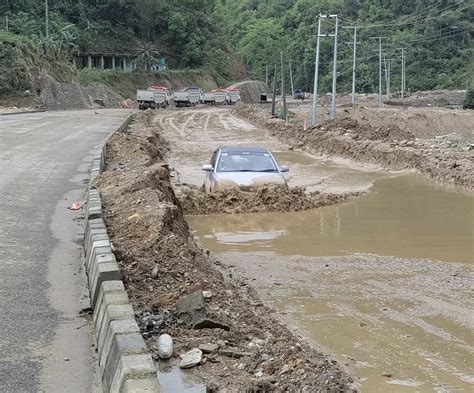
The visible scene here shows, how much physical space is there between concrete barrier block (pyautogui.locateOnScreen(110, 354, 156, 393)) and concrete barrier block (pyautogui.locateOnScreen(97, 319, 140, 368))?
1.64ft

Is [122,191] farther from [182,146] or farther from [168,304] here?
[182,146]

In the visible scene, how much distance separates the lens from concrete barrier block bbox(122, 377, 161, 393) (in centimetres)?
447

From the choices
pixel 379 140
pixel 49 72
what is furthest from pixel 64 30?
pixel 379 140

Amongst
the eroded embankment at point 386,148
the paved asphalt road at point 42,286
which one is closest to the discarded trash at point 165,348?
the paved asphalt road at point 42,286

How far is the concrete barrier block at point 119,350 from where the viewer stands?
5052mm

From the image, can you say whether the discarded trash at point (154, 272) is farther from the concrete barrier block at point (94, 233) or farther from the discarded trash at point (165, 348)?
the discarded trash at point (165, 348)

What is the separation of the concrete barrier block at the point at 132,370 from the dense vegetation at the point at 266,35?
211 feet

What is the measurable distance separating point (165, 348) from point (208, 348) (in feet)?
1.33

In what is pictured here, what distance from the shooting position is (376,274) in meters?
10.9

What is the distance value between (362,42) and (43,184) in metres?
125

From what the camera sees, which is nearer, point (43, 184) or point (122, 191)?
point (122, 191)

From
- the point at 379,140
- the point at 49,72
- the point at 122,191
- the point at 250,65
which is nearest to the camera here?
the point at 122,191

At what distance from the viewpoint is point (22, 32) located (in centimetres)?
7581

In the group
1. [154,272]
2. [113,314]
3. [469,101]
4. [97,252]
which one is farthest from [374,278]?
[469,101]
